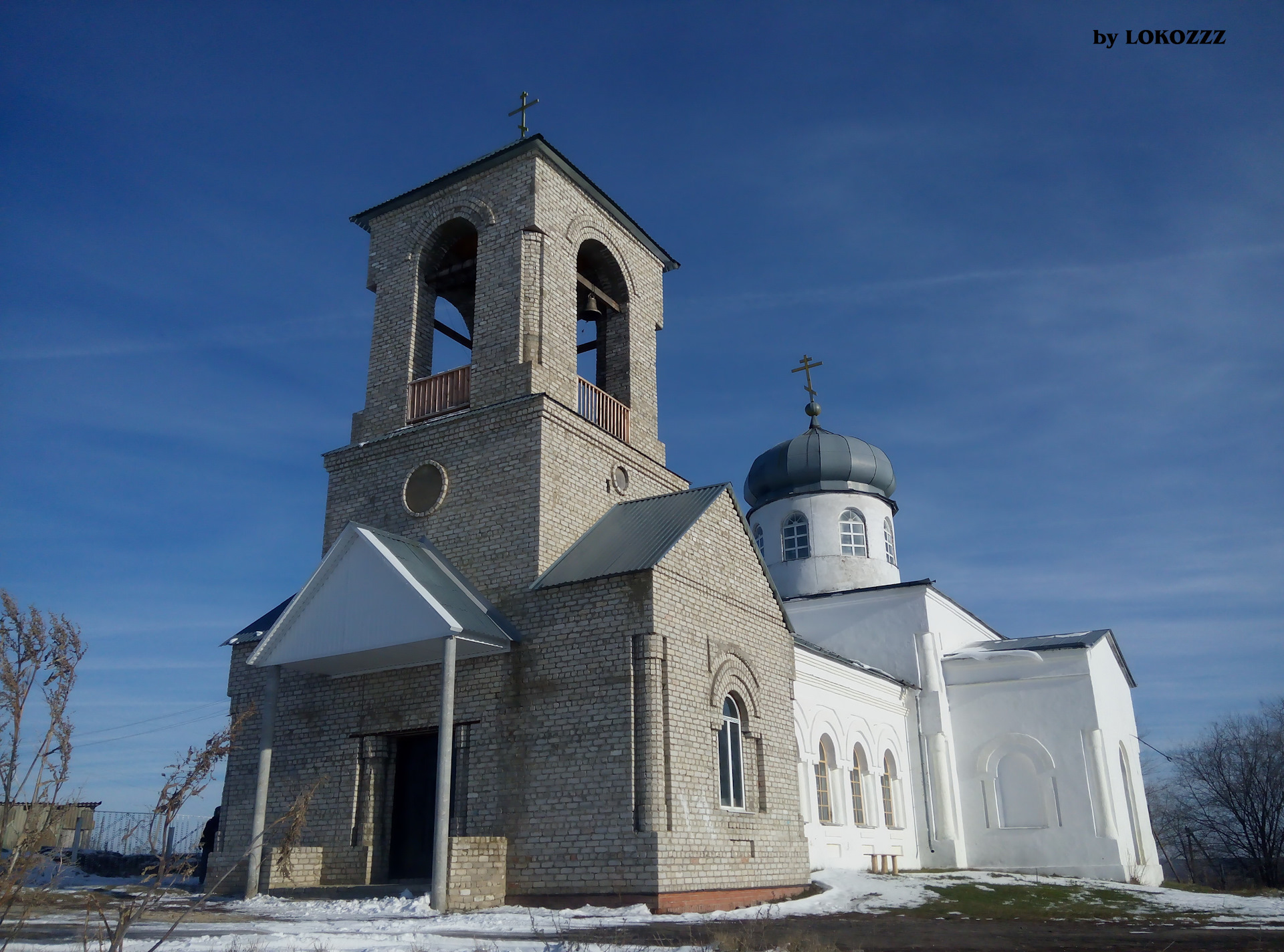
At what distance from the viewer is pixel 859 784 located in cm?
1823

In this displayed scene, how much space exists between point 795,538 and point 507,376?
12334 millimetres

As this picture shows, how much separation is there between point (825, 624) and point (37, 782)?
19.3 metres

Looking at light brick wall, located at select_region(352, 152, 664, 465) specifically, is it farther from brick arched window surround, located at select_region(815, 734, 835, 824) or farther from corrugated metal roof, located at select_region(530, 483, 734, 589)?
brick arched window surround, located at select_region(815, 734, 835, 824)

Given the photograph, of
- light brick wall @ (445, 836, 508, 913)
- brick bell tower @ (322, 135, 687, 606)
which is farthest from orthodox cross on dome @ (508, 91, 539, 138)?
light brick wall @ (445, 836, 508, 913)

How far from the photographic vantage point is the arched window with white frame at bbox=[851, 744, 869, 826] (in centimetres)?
1788

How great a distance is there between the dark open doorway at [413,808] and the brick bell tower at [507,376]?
2167 mm

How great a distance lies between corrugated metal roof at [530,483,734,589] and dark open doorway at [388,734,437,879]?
102 inches

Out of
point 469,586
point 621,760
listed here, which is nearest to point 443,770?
point 621,760

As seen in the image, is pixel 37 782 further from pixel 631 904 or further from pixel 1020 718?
pixel 1020 718

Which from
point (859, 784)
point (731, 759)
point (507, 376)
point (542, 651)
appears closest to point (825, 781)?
point (859, 784)

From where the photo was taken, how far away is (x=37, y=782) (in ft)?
12.0

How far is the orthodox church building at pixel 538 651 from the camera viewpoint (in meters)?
10.9

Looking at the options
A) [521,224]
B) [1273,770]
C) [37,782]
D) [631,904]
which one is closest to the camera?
[37,782]

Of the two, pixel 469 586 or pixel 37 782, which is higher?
pixel 469 586
